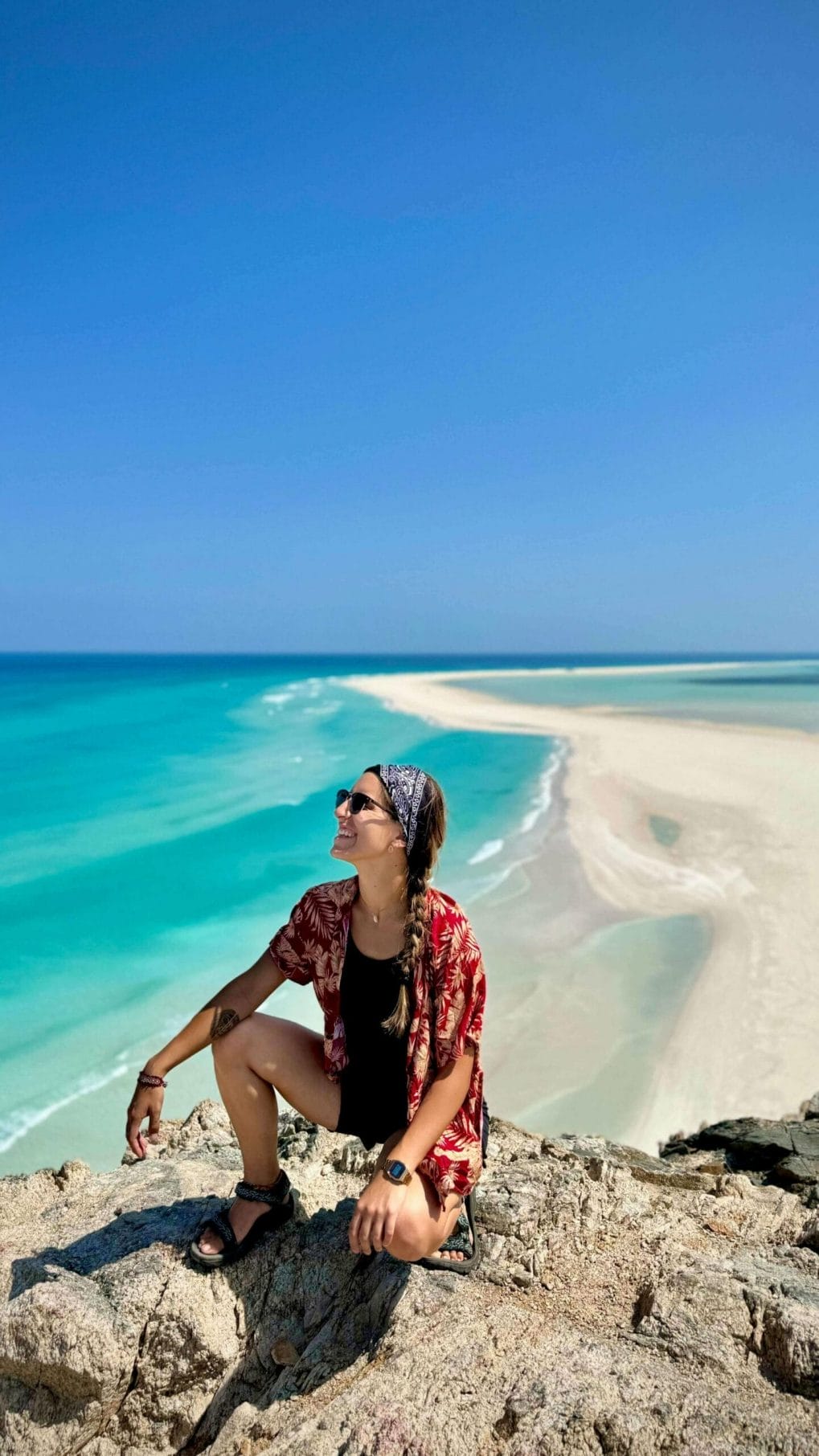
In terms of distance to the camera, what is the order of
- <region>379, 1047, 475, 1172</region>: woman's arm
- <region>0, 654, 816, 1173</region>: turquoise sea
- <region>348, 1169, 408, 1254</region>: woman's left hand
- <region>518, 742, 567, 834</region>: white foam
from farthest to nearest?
<region>518, 742, 567, 834</region>: white foam < <region>0, 654, 816, 1173</region>: turquoise sea < <region>379, 1047, 475, 1172</region>: woman's arm < <region>348, 1169, 408, 1254</region>: woman's left hand

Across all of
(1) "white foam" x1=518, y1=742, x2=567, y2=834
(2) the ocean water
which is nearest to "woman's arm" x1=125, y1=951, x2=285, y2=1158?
(2) the ocean water

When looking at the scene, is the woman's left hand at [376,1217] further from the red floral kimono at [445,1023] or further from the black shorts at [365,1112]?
the black shorts at [365,1112]

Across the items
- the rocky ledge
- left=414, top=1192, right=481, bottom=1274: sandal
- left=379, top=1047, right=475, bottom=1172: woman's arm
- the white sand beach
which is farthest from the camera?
the white sand beach

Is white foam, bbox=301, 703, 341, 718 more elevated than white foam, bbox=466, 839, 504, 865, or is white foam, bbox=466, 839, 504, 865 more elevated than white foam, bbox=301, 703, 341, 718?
white foam, bbox=301, 703, 341, 718

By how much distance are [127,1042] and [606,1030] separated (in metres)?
4.24

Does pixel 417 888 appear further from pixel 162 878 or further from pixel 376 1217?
pixel 162 878

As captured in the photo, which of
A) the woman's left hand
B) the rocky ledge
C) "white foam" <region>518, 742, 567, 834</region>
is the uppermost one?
the woman's left hand

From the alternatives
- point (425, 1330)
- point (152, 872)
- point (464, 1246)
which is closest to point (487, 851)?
point (152, 872)

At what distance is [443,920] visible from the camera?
2898 mm

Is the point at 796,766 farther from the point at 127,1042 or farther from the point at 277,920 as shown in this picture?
the point at 127,1042

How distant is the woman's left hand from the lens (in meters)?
2.63

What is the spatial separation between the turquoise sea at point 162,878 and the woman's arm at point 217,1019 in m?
4.06

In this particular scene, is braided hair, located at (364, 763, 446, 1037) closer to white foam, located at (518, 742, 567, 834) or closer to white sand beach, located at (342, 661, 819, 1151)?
white sand beach, located at (342, 661, 819, 1151)

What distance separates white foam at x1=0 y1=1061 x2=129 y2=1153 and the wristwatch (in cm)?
511
